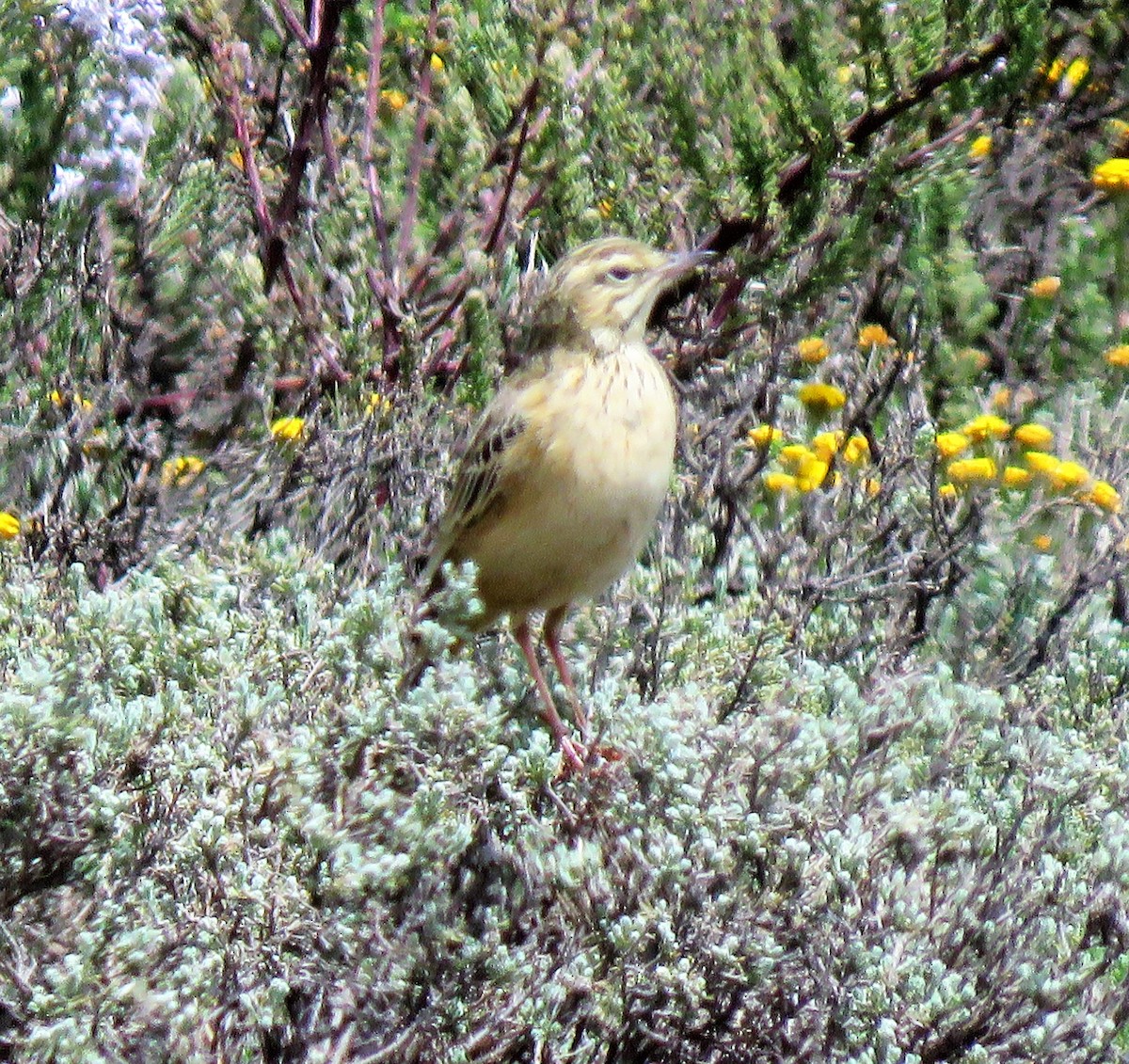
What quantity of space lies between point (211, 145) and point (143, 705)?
3.44 m

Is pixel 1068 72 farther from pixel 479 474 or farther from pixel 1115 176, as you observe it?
pixel 479 474

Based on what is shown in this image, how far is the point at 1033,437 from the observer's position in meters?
4.98

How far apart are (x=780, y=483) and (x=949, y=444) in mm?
514

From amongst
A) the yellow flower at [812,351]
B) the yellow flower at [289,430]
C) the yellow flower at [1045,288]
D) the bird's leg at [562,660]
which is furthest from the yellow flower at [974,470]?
the yellow flower at [289,430]

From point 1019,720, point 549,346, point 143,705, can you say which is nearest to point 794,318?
point 549,346

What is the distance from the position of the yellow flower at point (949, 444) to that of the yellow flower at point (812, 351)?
1.54ft

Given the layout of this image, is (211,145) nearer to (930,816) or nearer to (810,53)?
(810,53)

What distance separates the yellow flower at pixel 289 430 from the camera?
4746 mm

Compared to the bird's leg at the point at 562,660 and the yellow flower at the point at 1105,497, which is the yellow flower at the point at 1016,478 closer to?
the yellow flower at the point at 1105,497

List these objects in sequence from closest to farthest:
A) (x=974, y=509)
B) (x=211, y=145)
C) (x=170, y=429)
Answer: (x=974, y=509) → (x=170, y=429) → (x=211, y=145)

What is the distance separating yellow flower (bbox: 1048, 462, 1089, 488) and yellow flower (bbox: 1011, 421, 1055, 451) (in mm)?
161

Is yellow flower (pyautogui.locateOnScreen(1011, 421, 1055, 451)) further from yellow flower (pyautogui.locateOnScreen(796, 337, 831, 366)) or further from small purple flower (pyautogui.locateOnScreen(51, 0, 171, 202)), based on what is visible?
small purple flower (pyautogui.locateOnScreen(51, 0, 171, 202))

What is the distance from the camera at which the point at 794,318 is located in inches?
211

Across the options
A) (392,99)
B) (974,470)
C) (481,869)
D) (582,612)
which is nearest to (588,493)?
(582,612)
